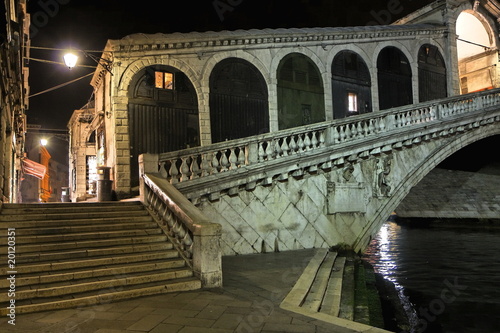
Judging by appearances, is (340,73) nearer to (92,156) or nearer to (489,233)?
(489,233)

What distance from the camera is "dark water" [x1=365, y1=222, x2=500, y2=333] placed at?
25.9ft

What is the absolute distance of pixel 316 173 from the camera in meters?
12.4

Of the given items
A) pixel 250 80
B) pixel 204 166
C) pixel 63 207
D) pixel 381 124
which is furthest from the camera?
pixel 250 80

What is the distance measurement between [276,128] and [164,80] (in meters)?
4.61

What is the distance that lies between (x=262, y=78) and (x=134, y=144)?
5603mm

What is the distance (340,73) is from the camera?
1605cm

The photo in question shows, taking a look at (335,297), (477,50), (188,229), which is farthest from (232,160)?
(477,50)

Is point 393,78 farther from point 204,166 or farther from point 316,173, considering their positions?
point 204,166

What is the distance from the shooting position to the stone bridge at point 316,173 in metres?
10.4

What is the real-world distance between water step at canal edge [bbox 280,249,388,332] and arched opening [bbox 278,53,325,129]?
6.54 metres

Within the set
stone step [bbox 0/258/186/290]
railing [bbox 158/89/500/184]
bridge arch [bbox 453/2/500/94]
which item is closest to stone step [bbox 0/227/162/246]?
stone step [bbox 0/258/186/290]

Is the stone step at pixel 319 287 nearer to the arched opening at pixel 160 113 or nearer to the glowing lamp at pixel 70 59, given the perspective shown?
the arched opening at pixel 160 113

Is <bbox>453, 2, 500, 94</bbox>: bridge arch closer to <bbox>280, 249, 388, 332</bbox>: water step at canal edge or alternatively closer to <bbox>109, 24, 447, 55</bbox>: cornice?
<bbox>109, 24, 447, 55</bbox>: cornice

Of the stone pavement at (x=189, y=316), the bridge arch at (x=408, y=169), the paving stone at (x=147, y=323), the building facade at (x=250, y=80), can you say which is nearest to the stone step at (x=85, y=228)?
the stone pavement at (x=189, y=316)
